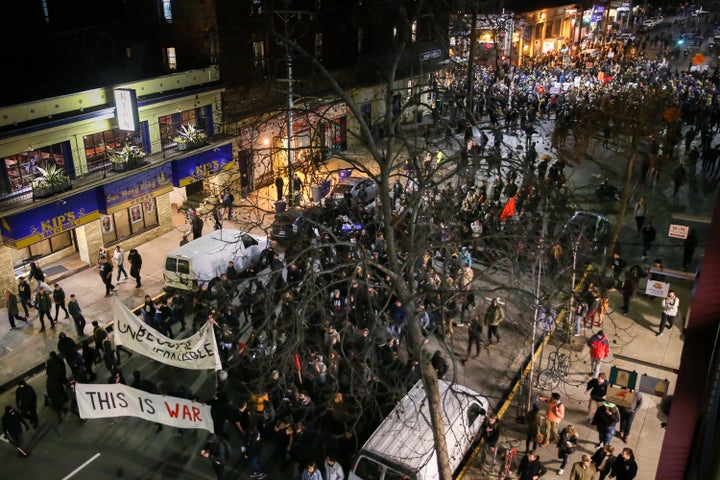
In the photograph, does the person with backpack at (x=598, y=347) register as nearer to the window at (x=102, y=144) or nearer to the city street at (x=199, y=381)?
the city street at (x=199, y=381)

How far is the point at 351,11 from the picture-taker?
1443 inches

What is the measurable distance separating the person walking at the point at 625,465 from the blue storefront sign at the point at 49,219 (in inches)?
738

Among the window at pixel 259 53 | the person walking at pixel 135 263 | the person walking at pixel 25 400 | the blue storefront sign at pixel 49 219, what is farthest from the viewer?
the window at pixel 259 53

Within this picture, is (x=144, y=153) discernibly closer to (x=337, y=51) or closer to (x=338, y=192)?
(x=338, y=192)

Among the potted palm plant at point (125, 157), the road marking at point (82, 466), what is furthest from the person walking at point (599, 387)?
the potted palm plant at point (125, 157)

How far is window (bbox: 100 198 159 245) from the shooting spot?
2538 centimetres

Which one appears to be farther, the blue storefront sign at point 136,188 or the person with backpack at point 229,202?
the blue storefront sign at point 136,188

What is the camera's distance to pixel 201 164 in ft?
92.6

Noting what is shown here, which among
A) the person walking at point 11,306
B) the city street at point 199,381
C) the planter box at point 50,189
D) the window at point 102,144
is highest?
the window at point 102,144

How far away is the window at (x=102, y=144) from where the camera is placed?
77.7ft

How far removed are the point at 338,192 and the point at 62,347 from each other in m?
14.8

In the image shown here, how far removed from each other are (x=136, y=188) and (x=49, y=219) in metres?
3.93

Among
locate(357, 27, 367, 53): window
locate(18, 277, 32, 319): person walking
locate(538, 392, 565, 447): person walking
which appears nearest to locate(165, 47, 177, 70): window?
locate(18, 277, 32, 319): person walking

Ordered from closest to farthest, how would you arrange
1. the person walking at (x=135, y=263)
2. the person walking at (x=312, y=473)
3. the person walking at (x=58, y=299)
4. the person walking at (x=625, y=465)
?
the person walking at (x=625, y=465)
the person walking at (x=312, y=473)
the person walking at (x=58, y=299)
the person walking at (x=135, y=263)
